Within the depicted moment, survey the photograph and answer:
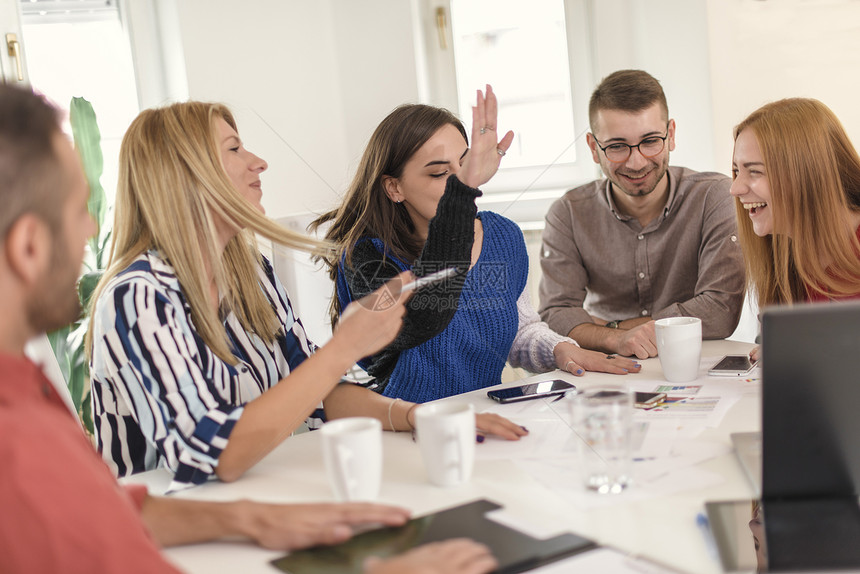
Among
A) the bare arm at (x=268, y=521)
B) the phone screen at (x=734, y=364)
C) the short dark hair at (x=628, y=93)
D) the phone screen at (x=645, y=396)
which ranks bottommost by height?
the phone screen at (x=645, y=396)

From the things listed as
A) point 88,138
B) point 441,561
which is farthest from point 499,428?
point 88,138

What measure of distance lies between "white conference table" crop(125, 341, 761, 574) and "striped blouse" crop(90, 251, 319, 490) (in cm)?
7

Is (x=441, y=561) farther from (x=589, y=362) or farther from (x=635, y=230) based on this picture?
(x=635, y=230)

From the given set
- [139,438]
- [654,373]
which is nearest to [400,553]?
[139,438]

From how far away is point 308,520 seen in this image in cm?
84

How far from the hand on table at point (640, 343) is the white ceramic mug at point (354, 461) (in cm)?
77

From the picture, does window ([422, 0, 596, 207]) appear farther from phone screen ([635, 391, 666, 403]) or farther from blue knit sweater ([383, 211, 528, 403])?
phone screen ([635, 391, 666, 403])

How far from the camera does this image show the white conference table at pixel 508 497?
79 cm

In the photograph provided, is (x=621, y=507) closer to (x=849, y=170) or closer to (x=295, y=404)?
(x=295, y=404)

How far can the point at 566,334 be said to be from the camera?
6.74 feet

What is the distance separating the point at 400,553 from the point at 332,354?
1.38ft

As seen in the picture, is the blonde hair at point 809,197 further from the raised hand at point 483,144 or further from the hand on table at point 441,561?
the hand on table at point 441,561

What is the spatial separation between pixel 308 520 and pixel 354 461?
0.32ft

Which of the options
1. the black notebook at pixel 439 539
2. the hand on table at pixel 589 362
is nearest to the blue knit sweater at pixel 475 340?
the hand on table at pixel 589 362
